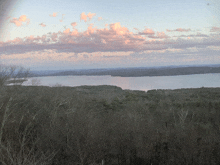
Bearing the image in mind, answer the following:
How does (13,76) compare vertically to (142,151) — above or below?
above

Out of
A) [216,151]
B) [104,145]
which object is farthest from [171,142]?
[104,145]

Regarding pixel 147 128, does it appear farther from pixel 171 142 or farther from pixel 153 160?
pixel 153 160

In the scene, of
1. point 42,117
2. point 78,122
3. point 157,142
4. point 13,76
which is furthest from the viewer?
point 13,76

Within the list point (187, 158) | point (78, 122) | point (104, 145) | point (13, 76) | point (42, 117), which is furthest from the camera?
point (13, 76)

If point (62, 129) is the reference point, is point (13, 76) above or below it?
above

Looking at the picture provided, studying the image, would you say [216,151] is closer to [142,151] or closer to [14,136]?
[142,151]

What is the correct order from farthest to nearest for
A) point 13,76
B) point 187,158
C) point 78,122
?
point 13,76 → point 78,122 → point 187,158

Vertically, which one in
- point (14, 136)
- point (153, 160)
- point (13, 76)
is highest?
point (13, 76)

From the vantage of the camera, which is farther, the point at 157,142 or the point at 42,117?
the point at 42,117

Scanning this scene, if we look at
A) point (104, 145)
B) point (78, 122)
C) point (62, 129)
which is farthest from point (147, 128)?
point (62, 129)
